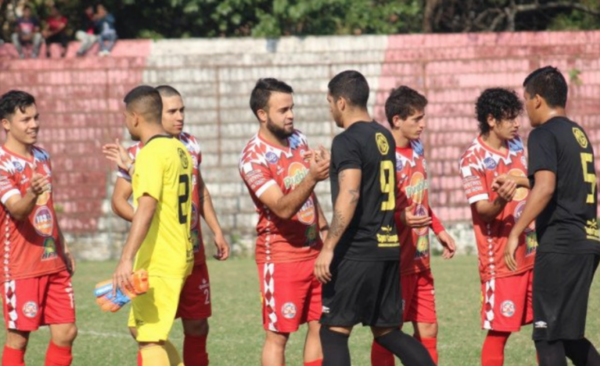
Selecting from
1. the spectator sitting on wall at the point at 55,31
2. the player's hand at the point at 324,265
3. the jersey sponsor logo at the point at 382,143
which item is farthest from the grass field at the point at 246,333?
the spectator sitting on wall at the point at 55,31

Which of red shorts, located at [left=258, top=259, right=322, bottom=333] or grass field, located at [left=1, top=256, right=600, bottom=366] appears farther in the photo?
grass field, located at [left=1, top=256, right=600, bottom=366]

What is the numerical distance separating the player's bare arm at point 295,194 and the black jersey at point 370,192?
0.08 meters


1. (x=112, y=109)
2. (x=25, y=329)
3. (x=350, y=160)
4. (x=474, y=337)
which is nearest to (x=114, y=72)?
(x=112, y=109)

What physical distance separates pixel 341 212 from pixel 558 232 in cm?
135

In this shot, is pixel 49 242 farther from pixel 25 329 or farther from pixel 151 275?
pixel 151 275

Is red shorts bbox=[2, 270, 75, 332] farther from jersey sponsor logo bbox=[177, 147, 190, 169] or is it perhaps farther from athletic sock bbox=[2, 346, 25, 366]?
jersey sponsor logo bbox=[177, 147, 190, 169]

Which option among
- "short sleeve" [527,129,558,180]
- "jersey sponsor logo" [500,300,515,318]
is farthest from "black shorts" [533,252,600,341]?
"jersey sponsor logo" [500,300,515,318]

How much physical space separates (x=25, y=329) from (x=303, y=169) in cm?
224

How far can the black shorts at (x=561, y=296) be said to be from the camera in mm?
7055

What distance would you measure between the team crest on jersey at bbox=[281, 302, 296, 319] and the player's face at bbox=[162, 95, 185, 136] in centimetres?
154

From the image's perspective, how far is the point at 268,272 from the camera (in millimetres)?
8000

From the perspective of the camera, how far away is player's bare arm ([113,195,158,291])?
6.86m

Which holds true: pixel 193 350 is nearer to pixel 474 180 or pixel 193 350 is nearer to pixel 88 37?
pixel 474 180

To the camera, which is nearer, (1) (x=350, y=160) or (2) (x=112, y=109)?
(1) (x=350, y=160)
